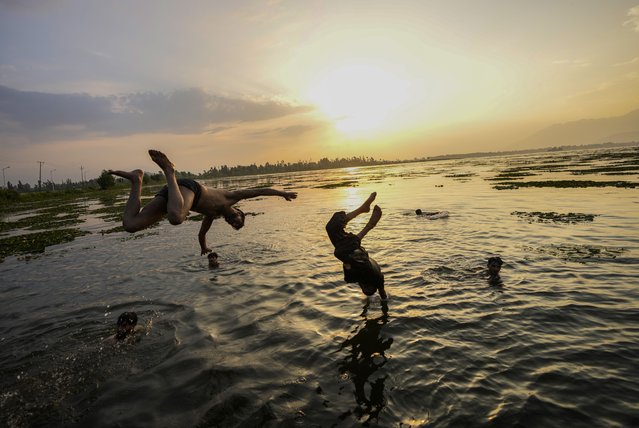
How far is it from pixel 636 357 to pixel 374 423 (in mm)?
5440

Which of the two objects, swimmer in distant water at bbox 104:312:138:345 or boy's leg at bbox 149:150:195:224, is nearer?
boy's leg at bbox 149:150:195:224

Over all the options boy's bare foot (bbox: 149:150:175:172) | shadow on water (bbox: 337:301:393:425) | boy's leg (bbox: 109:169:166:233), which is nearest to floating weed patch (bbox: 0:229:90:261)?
boy's leg (bbox: 109:169:166:233)

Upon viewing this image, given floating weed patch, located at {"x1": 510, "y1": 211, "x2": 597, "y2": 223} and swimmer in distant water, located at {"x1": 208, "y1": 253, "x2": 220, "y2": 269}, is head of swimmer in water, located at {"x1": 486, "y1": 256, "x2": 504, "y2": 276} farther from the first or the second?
swimmer in distant water, located at {"x1": 208, "y1": 253, "x2": 220, "y2": 269}

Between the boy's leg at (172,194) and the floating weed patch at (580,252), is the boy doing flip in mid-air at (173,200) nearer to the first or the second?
the boy's leg at (172,194)

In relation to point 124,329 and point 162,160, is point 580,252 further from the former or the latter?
point 124,329

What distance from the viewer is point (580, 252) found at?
1273cm

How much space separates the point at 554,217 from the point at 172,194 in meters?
20.9

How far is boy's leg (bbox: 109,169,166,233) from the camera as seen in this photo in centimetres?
674

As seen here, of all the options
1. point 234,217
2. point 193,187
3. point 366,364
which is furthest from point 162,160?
point 366,364

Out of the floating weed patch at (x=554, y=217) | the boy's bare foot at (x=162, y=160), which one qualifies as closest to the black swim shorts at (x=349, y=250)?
the boy's bare foot at (x=162, y=160)

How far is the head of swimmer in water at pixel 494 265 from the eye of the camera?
1050 cm

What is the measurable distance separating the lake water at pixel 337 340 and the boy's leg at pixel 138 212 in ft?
10.1

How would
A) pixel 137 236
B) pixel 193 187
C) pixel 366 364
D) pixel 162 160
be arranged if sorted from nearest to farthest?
pixel 366 364 → pixel 162 160 → pixel 193 187 → pixel 137 236

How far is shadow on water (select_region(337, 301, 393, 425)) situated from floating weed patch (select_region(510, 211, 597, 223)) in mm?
15163
